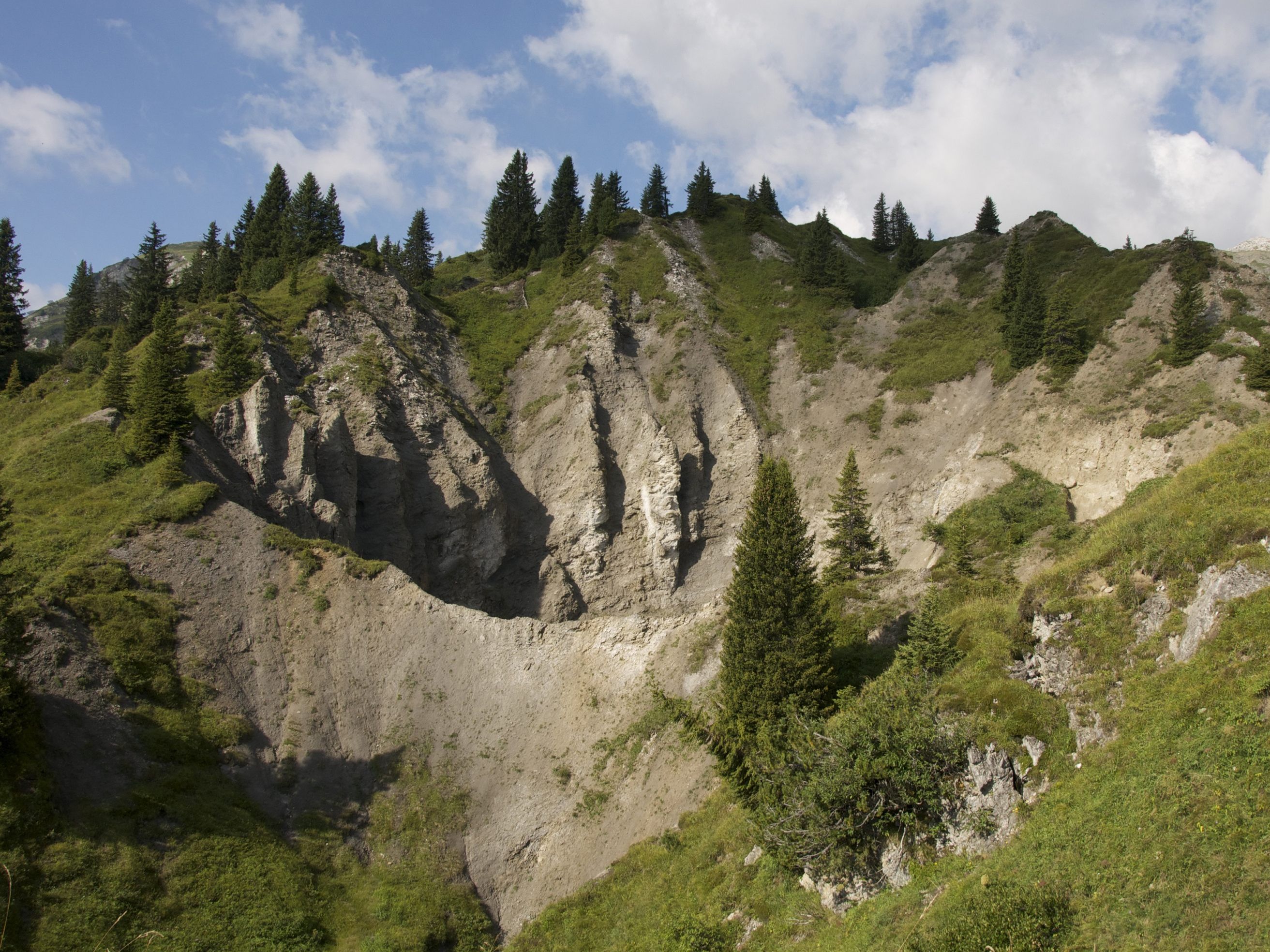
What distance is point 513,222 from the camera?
94.9 m

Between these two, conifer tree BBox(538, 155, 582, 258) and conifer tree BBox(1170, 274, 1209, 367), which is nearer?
conifer tree BBox(1170, 274, 1209, 367)

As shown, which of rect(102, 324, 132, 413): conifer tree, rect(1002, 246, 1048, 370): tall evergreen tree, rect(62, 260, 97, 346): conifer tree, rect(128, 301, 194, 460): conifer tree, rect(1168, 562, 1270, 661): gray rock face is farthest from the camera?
rect(62, 260, 97, 346): conifer tree

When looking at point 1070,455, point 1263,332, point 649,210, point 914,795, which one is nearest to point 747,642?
point 914,795

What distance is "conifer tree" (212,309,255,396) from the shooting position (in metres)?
52.8

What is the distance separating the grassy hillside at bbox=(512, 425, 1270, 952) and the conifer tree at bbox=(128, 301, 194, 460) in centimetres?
3626

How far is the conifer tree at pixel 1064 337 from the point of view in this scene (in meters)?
58.3

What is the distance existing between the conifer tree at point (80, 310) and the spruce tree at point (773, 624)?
78.9m

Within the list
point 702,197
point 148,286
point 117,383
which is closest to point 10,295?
point 148,286

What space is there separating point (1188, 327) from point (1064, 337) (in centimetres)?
830

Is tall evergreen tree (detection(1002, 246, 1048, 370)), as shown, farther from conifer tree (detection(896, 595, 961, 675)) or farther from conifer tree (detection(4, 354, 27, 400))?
conifer tree (detection(4, 354, 27, 400))

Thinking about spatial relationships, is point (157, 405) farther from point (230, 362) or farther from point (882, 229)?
point (882, 229)

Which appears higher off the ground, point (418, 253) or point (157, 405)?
point (418, 253)

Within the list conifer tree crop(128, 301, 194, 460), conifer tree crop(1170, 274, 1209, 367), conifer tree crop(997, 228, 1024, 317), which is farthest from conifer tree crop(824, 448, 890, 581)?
conifer tree crop(128, 301, 194, 460)

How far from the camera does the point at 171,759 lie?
32.8 metres
